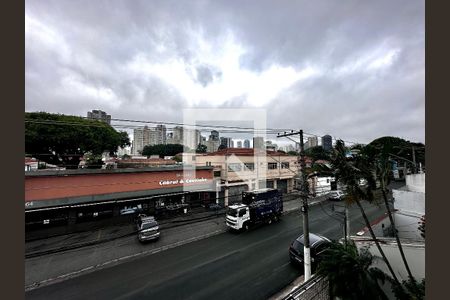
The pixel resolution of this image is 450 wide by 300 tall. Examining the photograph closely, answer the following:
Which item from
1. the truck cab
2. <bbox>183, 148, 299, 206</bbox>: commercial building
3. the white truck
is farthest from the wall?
the white truck

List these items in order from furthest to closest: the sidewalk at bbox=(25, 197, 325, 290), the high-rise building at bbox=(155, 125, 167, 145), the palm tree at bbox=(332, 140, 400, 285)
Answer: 1. the high-rise building at bbox=(155, 125, 167, 145)
2. the sidewalk at bbox=(25, 197, 325, 290)
3. the palm tree at bbox=(332, 140, 400, 285)

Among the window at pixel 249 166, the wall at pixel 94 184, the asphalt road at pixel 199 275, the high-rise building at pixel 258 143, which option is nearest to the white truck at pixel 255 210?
the asphalt road at pixel 199 275

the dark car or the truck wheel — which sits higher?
the dark car

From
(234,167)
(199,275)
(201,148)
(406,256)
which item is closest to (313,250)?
(406,256)

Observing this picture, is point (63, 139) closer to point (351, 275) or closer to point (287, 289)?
point (287, 289)

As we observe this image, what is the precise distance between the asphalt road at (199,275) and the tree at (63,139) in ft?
34.2

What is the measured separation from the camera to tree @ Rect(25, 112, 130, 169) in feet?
57.9

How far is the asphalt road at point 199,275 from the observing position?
29.1 feet

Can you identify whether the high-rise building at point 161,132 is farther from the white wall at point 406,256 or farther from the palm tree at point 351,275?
the white wall at point 406,256

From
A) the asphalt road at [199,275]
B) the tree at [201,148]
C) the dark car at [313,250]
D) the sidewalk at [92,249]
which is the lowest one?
the sidewalk at [92,249]

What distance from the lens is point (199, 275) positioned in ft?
33.3

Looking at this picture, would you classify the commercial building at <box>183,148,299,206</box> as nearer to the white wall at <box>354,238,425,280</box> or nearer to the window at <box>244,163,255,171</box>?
the window at <box>244,163,255,171</box>

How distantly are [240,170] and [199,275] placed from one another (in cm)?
1609

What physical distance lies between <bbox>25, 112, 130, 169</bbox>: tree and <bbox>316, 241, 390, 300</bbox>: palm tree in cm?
1937
